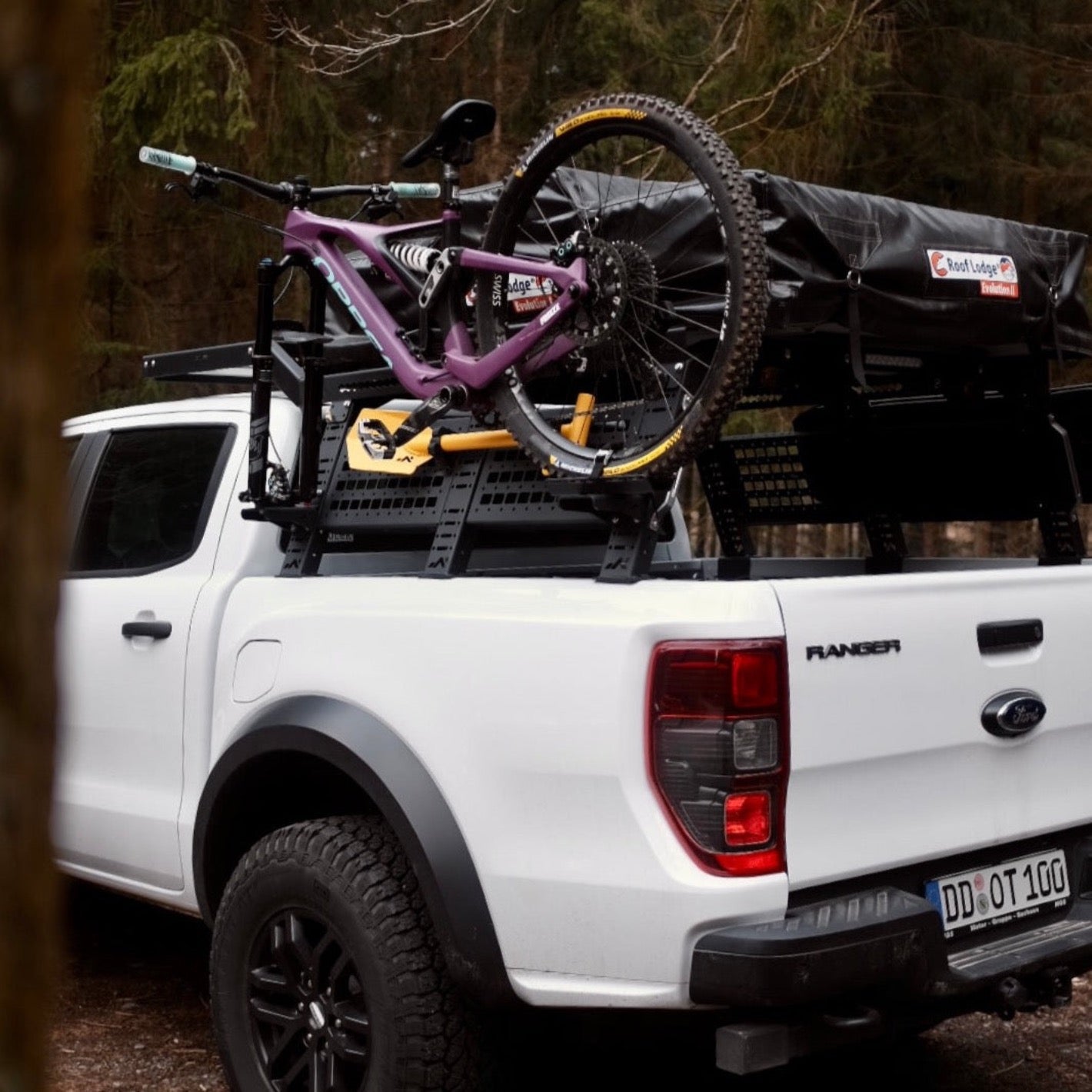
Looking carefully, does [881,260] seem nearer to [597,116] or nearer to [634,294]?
[634,294]

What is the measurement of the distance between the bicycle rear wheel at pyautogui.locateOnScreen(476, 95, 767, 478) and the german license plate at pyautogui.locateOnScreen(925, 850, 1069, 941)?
1.09 m

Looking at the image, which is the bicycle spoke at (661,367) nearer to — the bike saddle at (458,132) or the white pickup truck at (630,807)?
the white pickup truck at (630,807)

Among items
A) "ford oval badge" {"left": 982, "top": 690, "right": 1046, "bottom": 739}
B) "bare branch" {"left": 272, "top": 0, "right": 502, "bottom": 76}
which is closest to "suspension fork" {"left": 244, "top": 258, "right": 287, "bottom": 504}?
"ford oval badge" {"left": 982, "top": 690, "right": 1046, "bottom": 739}

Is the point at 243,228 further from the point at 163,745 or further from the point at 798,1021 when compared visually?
the point at 798,1021

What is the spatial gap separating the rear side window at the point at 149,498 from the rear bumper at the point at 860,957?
2171 millimetres

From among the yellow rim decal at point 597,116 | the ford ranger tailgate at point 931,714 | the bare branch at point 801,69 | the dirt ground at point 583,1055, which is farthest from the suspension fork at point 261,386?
the bare branch at point 801,69

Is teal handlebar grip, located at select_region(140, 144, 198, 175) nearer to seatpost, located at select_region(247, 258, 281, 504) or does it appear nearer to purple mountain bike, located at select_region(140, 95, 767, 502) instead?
purple mountain bike, located at select_region(140, 95, 767, 502)

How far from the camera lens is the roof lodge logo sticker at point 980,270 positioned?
3902 millimetres

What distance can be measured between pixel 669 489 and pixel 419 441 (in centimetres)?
74

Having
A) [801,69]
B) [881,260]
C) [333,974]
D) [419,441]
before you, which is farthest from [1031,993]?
[801,69]

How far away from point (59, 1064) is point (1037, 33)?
11.9m

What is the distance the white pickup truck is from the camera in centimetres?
287

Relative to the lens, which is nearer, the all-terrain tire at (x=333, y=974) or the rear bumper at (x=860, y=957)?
the rear bumper at (x=860, y=957)

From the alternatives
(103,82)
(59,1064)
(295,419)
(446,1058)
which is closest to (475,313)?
(295,419)
